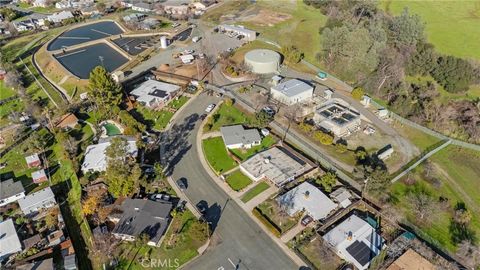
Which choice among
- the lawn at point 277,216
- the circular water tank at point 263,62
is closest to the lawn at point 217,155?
the lawn at point 277,216

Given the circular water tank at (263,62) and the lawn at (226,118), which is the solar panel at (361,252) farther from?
the circular water tank at (263,62)

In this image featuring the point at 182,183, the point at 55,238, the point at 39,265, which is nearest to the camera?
the point at 39,265

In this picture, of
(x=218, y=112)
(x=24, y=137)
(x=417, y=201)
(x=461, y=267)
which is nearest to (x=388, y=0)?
(x=218, y=112)

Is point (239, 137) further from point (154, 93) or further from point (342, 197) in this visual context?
point (154, 93)

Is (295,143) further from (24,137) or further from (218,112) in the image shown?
(24,137)

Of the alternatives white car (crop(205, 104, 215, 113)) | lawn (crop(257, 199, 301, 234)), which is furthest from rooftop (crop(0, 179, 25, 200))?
lawn (crop(257, 199, 301, 234))

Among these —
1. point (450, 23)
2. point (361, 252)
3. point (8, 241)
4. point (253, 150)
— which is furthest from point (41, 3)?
point (450, 23)

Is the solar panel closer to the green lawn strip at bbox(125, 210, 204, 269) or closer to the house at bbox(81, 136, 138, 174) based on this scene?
the green lawn strip at bbox(125, 210, 204, 269)
